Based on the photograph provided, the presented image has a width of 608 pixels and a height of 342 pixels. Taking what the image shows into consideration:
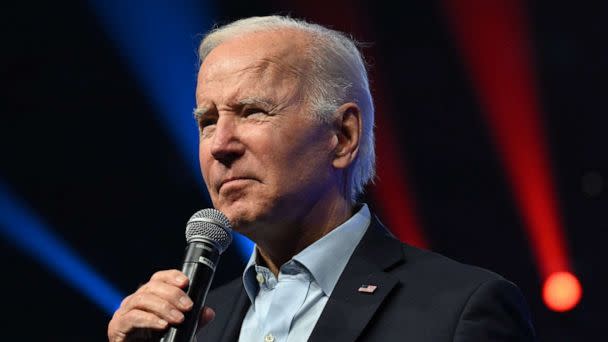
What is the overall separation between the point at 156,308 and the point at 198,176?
2.70 metres

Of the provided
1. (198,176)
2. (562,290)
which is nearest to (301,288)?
(198,176)

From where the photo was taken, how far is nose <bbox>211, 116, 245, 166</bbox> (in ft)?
5.73

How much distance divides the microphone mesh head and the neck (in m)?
0.30

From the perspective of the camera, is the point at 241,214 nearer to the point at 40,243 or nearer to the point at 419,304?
the point at 419,304

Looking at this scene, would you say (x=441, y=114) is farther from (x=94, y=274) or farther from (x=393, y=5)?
(x=94, y=274)

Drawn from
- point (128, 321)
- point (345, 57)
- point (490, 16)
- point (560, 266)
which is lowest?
point (560, 266)

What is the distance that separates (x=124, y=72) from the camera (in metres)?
3.92

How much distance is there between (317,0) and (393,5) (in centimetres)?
43

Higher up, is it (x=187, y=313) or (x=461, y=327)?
(x=187, y=313)

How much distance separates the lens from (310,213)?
6.13 feet

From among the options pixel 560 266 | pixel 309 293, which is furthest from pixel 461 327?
pixel 560 266

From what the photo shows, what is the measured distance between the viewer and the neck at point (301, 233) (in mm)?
1870

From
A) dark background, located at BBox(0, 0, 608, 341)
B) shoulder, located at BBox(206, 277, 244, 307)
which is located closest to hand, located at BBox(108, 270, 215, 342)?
shoulder, located at BBox(206, 277, 244, 307)

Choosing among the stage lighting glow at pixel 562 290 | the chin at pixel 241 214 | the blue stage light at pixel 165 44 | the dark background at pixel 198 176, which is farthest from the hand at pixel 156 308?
the stage lighting glow at pixel 562 290
